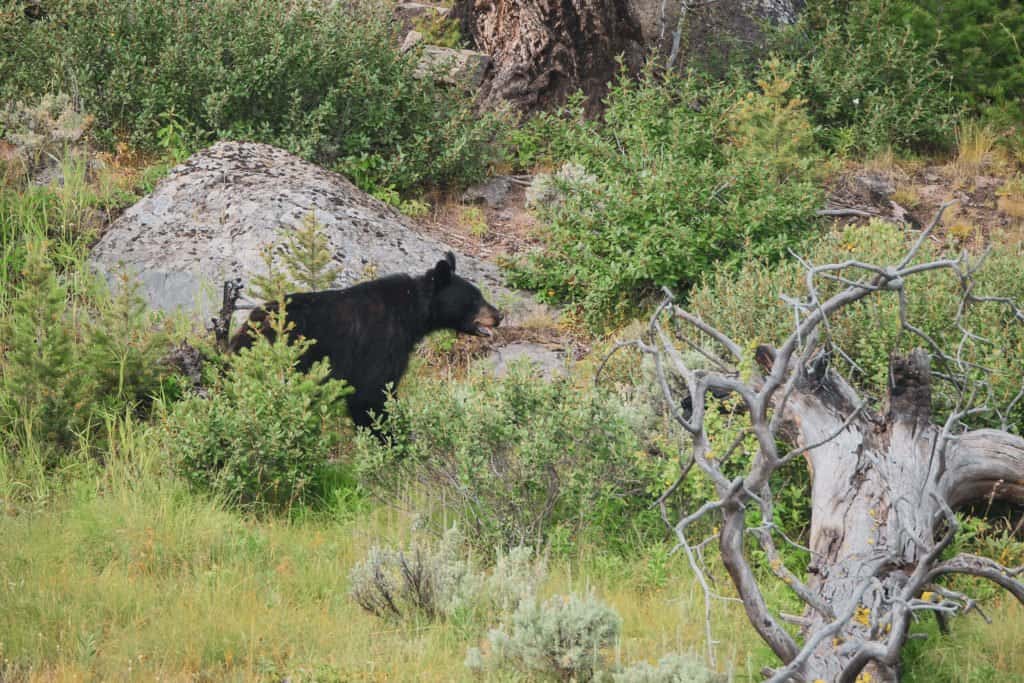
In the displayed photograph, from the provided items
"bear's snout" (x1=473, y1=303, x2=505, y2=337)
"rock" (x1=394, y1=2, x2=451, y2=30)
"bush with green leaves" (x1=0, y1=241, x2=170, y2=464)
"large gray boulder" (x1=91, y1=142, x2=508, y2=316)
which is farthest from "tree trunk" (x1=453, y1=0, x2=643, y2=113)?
"bush with green leaves" (x1=0, y1=241, x2=170, y2=464)

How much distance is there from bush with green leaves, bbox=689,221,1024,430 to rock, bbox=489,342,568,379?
121 cm

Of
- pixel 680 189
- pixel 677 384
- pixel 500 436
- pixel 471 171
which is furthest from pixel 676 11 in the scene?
pixel 500 436

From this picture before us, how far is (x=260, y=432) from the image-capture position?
19.2 feet

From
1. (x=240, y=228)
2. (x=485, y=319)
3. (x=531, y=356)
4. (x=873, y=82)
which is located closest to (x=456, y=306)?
(x=485, y=319)

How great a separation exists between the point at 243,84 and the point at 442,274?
Answer: 11.7 ft

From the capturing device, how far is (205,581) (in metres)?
4.87

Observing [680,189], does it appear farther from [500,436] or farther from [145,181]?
[145,181]

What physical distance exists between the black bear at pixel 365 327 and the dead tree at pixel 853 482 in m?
1.87

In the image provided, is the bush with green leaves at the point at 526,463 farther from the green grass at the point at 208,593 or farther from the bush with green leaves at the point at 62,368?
the bush with green leaves at the point at 62,368

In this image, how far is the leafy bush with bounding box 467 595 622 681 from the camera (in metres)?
4.09

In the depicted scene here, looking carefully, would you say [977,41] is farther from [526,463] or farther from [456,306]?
[526,463]

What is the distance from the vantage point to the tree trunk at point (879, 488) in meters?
3.90

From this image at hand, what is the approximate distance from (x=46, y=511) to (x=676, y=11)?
32.9 feet

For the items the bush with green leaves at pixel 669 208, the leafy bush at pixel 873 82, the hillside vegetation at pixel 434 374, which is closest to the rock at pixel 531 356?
the hillside vegetation at pixel 434 374
